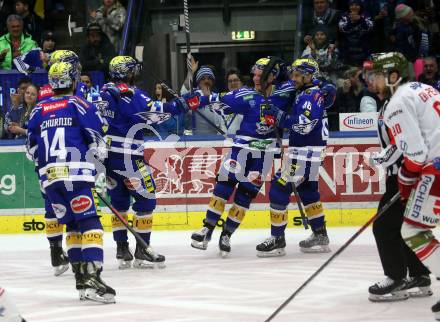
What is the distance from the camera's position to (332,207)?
1091cm

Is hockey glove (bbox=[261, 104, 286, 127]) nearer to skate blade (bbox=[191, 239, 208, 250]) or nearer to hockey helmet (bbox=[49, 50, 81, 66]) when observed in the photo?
skate blade (bbox=[191, 239, 208, 250])

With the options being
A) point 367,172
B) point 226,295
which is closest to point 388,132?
point 226,295

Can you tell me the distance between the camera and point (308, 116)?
8992 millimetres

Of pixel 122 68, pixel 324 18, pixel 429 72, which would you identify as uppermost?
pixel 324 18

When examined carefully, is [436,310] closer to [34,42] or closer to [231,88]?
[231,88]

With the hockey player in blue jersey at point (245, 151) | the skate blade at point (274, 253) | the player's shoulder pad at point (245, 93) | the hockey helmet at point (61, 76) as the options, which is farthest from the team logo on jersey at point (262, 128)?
the hockey helmet at point (61, 76)

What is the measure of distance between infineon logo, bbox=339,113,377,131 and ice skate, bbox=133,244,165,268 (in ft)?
9.82

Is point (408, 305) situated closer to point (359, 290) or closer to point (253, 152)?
Answer: point (359, 290)

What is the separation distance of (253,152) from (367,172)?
204cm

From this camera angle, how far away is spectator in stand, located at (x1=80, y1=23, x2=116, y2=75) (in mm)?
12328

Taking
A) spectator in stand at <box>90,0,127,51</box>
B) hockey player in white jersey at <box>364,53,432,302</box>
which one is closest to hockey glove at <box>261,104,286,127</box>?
hockey player in white jersey at <box>364,53,432,302</box>

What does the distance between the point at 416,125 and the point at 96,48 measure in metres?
7.04

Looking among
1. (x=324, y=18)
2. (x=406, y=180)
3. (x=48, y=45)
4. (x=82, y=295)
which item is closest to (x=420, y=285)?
(x=406, y=180)

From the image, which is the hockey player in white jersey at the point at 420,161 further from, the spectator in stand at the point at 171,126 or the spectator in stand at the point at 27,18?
the spectator in stand at the point at 27,18
